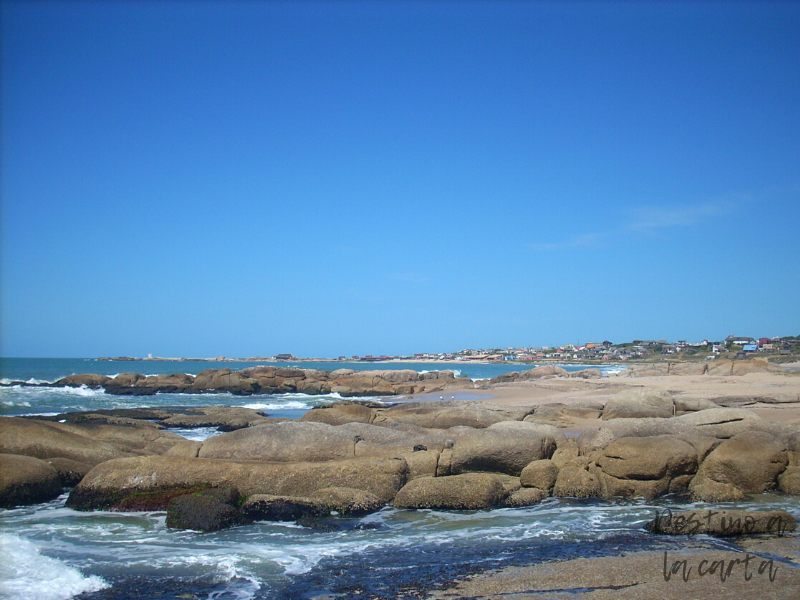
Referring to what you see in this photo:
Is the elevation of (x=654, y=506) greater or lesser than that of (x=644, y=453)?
lesser

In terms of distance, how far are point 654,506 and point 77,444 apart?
12.9 m

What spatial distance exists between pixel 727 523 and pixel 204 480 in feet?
30.2

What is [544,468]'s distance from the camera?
12.8 m

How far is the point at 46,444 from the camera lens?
46.4 ft

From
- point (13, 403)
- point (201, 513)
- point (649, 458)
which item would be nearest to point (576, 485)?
point (649, 458)

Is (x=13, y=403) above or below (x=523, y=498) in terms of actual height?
below

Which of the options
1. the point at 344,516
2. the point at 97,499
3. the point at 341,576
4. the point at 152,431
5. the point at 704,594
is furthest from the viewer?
the point at 152,431

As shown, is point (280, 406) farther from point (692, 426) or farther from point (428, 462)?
point (692, 426)

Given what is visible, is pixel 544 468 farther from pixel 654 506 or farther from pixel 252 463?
pixel 252 463

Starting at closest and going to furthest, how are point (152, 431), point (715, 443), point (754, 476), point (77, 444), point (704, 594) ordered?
point (704, 594) → point (754, 476) → point (715, 443) → point (77, 444) → point (152, 431)

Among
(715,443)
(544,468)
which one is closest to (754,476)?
(715,443)

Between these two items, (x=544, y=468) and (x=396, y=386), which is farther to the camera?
(x=396, y=386)

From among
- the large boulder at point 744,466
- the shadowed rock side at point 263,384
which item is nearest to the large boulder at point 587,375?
the shadowed rock side at point 263,384

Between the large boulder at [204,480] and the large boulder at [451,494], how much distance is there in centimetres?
50
